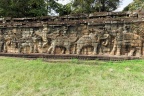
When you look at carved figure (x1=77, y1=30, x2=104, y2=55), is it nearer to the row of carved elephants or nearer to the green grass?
the row of carved elephants

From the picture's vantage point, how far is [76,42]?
9070mm

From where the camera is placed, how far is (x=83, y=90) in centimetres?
593

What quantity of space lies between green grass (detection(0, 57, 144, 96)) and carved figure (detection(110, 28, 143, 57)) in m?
0.58

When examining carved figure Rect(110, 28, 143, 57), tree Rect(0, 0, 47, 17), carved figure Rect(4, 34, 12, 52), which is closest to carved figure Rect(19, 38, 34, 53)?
carved figure Rect(4, 34, 12, 52)

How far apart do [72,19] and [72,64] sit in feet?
7.88

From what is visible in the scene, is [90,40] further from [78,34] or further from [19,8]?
[19,8]

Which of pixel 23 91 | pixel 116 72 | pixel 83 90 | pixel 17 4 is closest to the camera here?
pixel 83 90

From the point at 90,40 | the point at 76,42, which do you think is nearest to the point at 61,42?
the point at 76,42

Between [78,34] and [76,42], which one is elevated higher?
[78,34]

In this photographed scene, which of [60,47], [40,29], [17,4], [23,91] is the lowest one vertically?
[23,91]

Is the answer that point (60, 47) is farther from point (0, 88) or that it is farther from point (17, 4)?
point (17, 4)

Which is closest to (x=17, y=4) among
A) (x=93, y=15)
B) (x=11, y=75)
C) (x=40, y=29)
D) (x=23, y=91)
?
(x=40, y=29)

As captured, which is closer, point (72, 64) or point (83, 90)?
point (83, 90)

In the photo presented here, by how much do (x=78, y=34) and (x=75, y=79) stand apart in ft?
9.39
